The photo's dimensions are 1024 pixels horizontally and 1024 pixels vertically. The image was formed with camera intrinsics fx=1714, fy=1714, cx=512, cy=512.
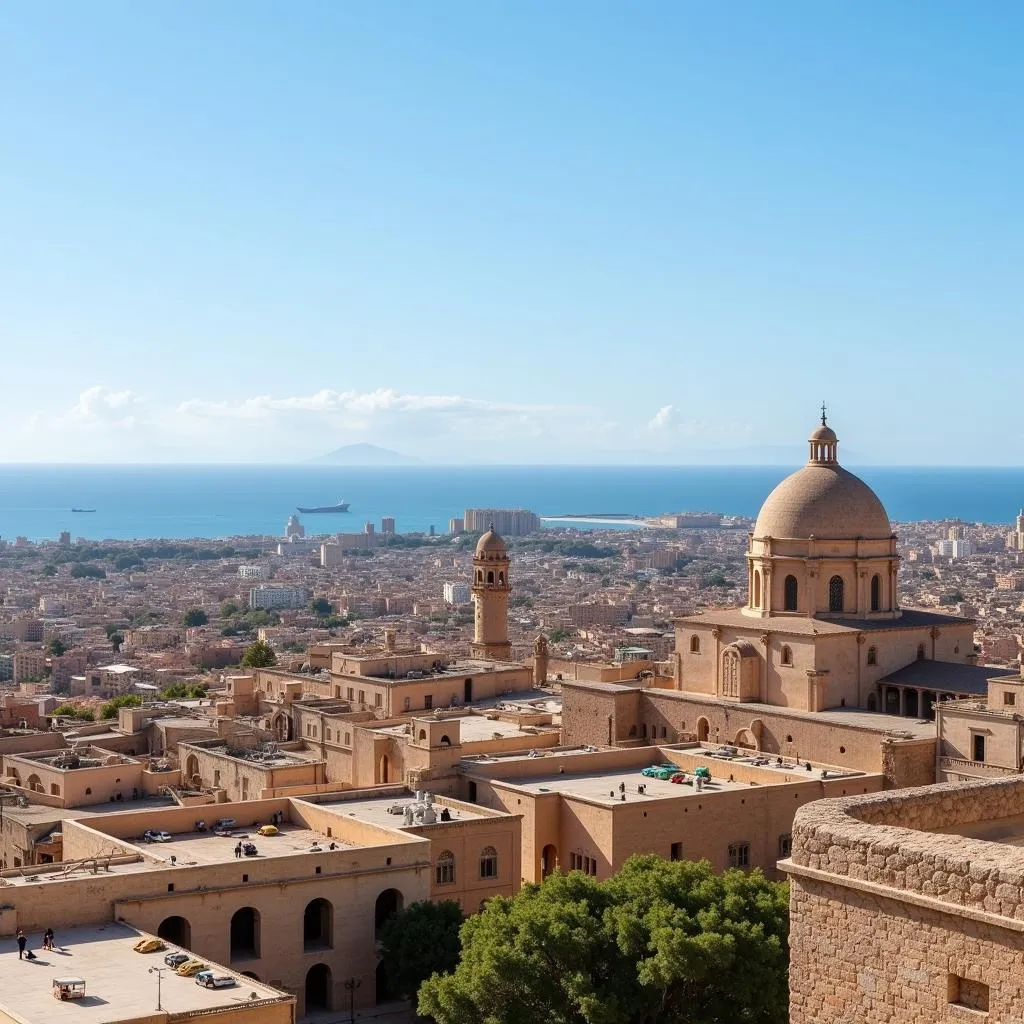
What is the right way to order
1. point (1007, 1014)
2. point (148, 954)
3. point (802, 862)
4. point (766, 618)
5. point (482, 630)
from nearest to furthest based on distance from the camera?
point (1007, 1014) → point (802, 862) → point (148, 954) → point (766, 618) → point (482, 630)

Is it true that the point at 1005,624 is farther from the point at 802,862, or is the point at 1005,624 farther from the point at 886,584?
the point at 802,862

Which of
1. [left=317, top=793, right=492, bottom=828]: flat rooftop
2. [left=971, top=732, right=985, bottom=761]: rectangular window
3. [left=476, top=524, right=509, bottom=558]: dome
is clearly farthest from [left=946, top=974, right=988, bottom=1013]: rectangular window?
[left=476, top=524, right=509, bottom=558]: dome

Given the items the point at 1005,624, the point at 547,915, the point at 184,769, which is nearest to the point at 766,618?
the point at 184,769

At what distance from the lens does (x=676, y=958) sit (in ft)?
73.4

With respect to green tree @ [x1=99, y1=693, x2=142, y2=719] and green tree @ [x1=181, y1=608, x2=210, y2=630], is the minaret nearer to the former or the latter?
green tree @ [x1=99, y1=693, x2=142, y2=719]

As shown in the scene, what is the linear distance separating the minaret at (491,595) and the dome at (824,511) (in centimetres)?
1242

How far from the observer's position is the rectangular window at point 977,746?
32594 mm

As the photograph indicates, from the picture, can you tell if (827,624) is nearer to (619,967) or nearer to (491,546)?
(491,546)

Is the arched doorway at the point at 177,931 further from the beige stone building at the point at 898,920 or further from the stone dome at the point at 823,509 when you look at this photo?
the beige stone building at the point at 898,920

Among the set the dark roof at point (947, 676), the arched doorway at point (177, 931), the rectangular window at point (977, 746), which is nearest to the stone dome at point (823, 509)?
the dark roof at point (947, 676)

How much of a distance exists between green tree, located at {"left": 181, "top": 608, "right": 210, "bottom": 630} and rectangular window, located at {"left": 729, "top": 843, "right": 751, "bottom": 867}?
96.5 m

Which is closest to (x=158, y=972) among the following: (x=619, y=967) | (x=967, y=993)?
(x=619, y=967)

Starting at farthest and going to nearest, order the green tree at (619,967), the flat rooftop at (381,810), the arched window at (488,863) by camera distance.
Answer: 1. the arched window at (488,863)
2. the flat rooftop at (381,810)
3. the green tree at (619,967)

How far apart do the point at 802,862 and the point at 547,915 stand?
1473cm
